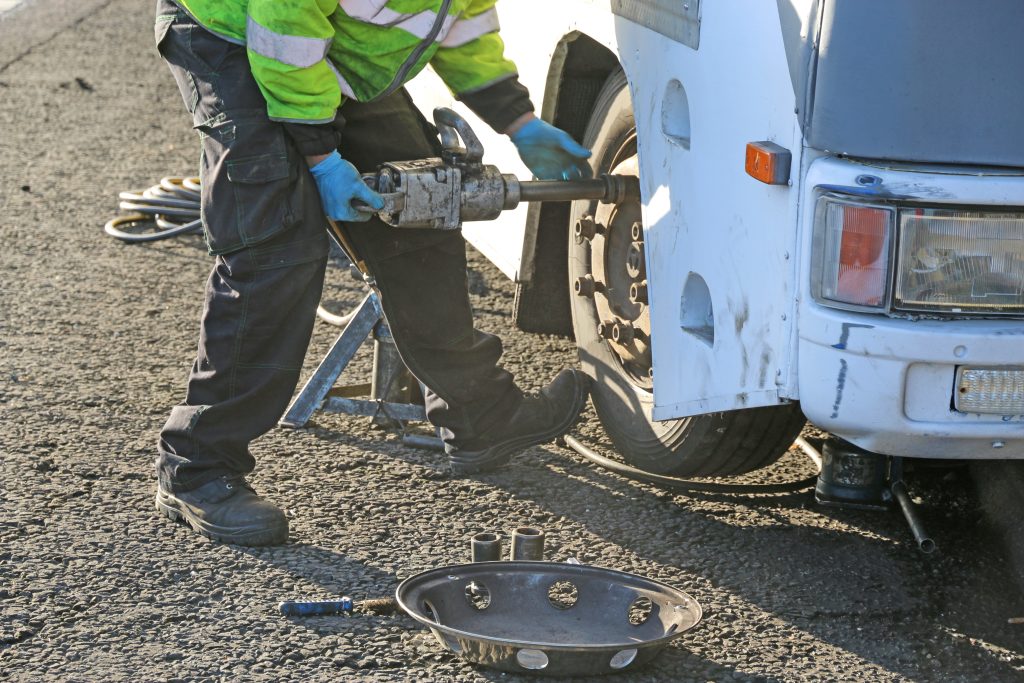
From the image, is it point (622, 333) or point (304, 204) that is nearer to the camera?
point (304, 204)

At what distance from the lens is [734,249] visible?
2.68 m

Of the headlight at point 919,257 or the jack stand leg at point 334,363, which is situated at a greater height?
the headlight at point 919,257

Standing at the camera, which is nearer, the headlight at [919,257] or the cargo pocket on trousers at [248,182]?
the headlight at [919,257]

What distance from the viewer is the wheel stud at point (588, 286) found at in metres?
3.60

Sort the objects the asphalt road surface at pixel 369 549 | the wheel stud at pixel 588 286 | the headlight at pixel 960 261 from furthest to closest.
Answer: the wheel stud at pixel 588 286 → the asphalt road surface at pixel 369 549 → the headlight at pixel 960 261

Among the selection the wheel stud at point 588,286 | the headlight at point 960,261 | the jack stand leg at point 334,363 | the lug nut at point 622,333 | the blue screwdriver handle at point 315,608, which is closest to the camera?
the headlight at point 960,261

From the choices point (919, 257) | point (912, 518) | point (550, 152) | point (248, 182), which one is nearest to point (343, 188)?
point (248, 182)

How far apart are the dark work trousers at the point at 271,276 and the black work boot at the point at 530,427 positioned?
38mm

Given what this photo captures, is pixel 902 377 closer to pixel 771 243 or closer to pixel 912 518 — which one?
pixel 771 243

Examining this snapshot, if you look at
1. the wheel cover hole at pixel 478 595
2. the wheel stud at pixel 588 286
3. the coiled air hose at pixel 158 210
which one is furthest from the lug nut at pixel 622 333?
the coiled air hose at pixel 158 210

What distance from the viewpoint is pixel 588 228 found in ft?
11.7

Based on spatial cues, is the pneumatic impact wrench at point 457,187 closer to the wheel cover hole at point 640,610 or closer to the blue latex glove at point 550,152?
the blue latex glove at point 550,152

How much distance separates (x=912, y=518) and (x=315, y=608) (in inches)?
56.1

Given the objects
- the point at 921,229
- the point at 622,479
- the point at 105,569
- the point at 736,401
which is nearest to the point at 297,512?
the point at 105,569
